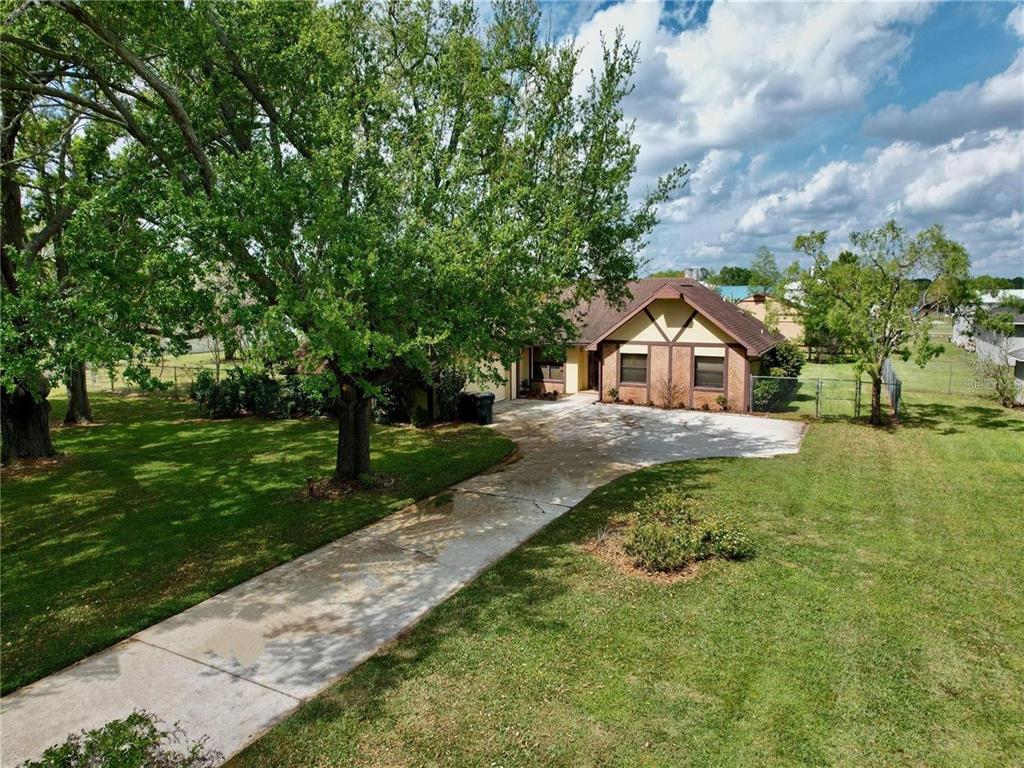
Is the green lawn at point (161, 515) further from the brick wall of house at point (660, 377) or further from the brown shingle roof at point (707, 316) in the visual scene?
the brown shingle roof at point (707, 316)

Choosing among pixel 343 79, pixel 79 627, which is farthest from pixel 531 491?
pixel 343 79

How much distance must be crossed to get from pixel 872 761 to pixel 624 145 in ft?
39.1

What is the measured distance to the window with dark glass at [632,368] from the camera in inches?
901

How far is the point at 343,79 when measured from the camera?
10086 millimetres

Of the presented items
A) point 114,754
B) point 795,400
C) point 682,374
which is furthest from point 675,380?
point 114,754

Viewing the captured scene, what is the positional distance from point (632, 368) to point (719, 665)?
1785 cm

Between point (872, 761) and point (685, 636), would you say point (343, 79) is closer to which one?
point (685, 636)

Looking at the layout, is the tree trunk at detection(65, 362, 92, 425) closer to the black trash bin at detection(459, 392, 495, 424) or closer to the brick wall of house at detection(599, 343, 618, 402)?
the black trash bin at detection(459, 392, 495, 424)

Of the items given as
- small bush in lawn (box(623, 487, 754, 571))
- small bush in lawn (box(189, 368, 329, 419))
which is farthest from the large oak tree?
→ small bush in lawn (box(189, 368, 329, 419))

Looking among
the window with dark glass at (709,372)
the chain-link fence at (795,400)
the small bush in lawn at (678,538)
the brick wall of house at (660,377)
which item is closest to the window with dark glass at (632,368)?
the brick wall of house at (660,377)

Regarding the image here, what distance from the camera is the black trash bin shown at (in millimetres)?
19031

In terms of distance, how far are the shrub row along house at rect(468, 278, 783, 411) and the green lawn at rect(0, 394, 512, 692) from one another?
301 inches

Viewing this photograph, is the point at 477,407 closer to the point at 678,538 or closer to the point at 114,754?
the point at 678,538

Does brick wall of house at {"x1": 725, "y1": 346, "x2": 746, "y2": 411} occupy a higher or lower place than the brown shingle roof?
lower
